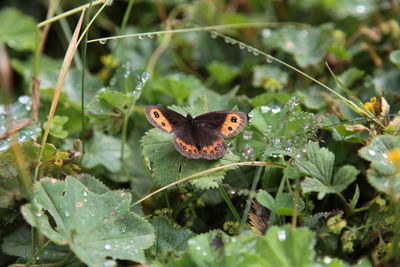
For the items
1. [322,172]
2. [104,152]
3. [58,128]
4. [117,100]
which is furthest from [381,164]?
[58,128]

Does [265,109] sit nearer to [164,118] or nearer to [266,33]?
[164,118]

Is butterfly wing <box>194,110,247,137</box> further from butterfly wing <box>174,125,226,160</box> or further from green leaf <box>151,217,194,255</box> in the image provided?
green leaf <box>151,217,194,255</box>

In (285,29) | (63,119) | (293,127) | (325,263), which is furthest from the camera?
(285,29)

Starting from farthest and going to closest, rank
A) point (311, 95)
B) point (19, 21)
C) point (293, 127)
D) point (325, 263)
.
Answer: point (19, 21), point (311, 95), point (293, 127), point (325, 263)

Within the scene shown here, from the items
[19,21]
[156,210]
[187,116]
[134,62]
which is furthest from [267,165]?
[19,21]

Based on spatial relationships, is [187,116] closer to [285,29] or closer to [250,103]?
[250,103]

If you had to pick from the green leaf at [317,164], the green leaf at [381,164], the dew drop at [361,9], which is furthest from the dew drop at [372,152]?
the dew drop at [361,9]

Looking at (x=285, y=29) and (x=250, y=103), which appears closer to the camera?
(x=250, y=103)
